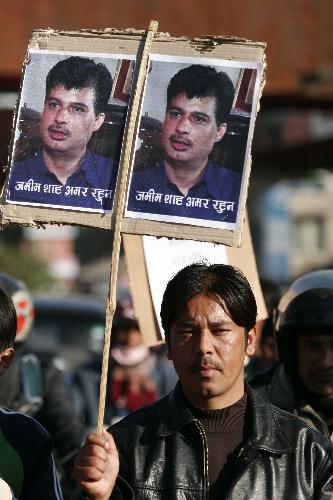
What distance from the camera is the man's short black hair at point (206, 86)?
4258 mm

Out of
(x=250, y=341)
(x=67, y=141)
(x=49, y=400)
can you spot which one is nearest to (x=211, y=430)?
(x=250, y=341)

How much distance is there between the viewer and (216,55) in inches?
168

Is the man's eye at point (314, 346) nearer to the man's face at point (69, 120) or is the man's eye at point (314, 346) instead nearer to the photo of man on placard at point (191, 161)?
the photo of man on placard at point (191, 161)

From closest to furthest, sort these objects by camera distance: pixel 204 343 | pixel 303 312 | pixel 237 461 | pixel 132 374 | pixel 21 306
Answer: pixel 237 461
pixel 204 343
pixel 303 312
pixel 21 306
pixel 132 374

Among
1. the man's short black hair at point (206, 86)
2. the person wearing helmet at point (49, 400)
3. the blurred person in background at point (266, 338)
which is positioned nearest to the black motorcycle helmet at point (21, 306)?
the person wearing helmet at point (49, 400)

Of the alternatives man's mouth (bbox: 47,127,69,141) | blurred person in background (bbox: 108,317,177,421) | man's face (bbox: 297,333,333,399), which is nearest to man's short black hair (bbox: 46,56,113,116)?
man's mouth (bbox: 47,127,69,141)

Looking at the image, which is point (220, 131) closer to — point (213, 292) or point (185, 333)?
point (213, 292)

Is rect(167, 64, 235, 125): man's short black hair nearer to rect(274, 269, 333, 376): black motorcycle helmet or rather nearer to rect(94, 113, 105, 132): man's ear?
rect(94, 113, 105, 132): man's ear

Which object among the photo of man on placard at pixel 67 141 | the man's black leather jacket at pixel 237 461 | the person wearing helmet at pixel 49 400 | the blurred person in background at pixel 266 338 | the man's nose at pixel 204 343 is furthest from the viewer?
the blurred person in background at pixel 266 338

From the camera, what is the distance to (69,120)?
4355 millimetres

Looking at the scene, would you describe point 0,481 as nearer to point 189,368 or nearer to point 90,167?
point 189,368

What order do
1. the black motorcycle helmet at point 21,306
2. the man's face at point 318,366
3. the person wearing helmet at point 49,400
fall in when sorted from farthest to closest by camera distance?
1. the black motorcycle helmet at point 21,306
2. the person wearing helmet at point 49,400
3. the man's face at point 318,366

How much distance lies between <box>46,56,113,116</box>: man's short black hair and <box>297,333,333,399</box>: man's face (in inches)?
57.1

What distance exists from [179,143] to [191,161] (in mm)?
76
